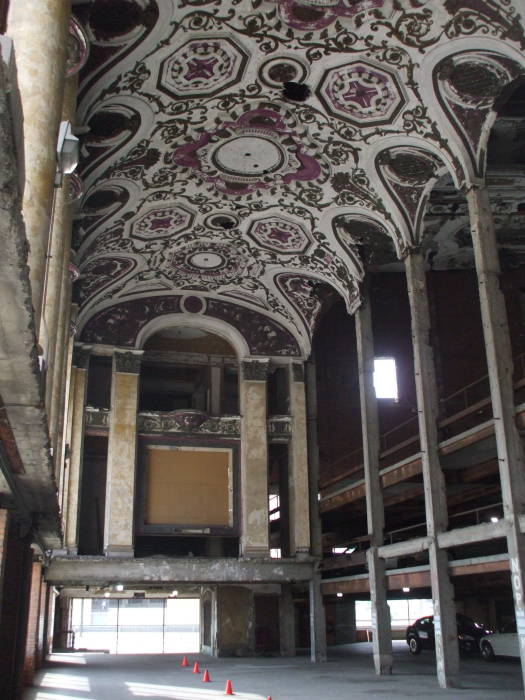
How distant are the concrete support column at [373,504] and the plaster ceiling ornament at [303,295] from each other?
98.7 inches

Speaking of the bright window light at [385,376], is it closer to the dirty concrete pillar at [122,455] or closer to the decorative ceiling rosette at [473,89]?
the dirty concrete pillar at [122,455]

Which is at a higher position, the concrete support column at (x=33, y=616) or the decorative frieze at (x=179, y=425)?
the decorative frieze at (x=179, y=425)

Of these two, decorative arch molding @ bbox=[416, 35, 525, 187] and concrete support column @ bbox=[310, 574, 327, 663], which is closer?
decorative arch molding @ bbox=[416, 35, 525, 187]

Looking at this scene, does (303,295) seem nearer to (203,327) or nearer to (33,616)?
(203,327)

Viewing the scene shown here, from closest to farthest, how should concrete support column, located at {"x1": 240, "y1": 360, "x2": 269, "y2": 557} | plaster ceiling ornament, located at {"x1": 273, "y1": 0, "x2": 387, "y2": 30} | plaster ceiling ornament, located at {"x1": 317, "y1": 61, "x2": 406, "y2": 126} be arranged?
plaster ceiling ornament, located at {"x1": 273, "y1": 0, "x2": 387, "y2": 30} → plaster ceiling ornament, located at {"x1": 317, "y1": 61, "x2": 406, "y2": 126} → concrete support column, located at {"x1": 240, "y1": 360, "x2": 269, "y2": 557}

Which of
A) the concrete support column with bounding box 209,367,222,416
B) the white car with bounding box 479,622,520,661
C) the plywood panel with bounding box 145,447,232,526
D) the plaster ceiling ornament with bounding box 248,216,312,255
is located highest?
the plaster ceiling ornament with bounding box 248,216,312,255

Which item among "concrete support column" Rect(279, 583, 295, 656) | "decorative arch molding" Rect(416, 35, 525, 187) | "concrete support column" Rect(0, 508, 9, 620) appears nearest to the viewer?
"concrete support column" Rect(0, 508, 9, 620)

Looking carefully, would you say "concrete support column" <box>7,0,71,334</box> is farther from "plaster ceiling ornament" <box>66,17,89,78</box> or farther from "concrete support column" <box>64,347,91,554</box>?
"concrete support column" <box>64,347,91,554</box>

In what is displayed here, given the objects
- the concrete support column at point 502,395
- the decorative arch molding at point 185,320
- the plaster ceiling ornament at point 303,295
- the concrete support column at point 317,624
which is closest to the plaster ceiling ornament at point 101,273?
the decorative arch molding at point 185,320

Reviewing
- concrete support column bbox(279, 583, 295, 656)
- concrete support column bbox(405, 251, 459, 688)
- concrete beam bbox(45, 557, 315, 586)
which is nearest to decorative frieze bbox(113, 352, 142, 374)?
concrete beam bbox(45, 557, 315, 586)

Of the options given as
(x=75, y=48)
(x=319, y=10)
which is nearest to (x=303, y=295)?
(x=319, y=10)

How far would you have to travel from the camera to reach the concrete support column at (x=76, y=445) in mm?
19156

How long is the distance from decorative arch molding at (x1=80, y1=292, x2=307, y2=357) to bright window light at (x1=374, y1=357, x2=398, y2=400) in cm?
269

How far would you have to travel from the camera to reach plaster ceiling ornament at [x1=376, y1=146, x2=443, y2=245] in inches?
598
